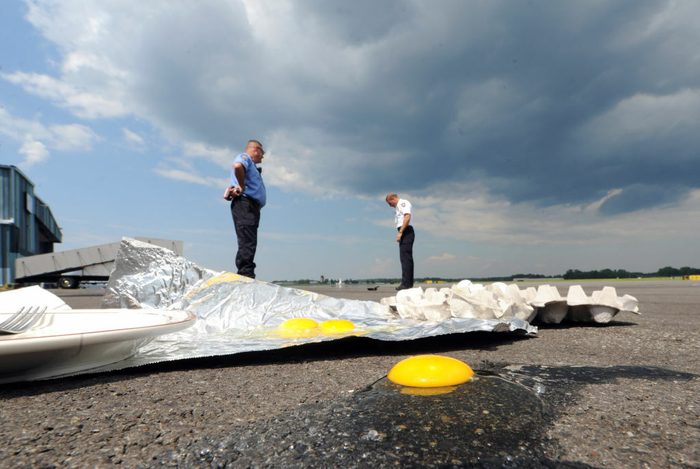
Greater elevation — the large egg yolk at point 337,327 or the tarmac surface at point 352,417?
the large egg yolk at point 337,327

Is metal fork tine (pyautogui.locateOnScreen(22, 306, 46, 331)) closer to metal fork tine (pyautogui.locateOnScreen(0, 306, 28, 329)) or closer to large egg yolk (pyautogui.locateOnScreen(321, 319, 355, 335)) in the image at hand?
metal fork tine (pyautogui.locateOnScreen(0, 306, 28, 329))

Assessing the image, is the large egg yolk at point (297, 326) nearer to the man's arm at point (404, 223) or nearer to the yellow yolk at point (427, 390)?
the yellow yolk at point (427, 390)

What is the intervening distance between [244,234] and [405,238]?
283cm

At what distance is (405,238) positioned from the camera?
249 inches

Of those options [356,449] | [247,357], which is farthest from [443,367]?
[247,357]

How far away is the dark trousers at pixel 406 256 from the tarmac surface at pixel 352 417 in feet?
13.9

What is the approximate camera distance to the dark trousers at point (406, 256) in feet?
20.3

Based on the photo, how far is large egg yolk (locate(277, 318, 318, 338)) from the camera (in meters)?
2.79

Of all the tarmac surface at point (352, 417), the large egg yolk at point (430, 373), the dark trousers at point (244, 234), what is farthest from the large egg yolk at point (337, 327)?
the dark trousers at point (244, 234)

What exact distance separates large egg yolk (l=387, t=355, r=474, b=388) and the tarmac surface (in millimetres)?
53

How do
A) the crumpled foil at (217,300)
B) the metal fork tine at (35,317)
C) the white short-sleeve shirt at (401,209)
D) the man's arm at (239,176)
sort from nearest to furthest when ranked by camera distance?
the metal fork tine at (35,317), the crumpled foil at (217,300), the man's arm at (239,176), the white short-sleeve shirt at (401,209)

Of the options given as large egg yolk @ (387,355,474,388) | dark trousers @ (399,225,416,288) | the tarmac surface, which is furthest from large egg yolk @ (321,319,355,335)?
dark trousers @ (399,225,416,288)

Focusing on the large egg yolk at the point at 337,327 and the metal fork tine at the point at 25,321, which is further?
the large egg yolk at the point at 337,327

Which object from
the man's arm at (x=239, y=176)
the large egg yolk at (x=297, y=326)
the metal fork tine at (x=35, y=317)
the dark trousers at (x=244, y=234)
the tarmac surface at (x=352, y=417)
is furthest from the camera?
the dark trousers at (x=244, y=234)
